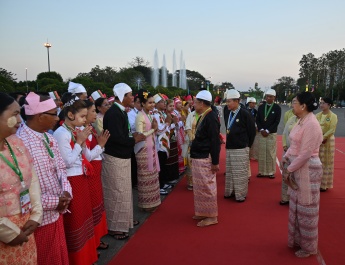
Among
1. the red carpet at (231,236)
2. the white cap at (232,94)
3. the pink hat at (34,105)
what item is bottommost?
the red carpet at (231,236)

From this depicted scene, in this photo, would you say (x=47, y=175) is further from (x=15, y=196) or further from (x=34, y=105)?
(x=34, y=105)

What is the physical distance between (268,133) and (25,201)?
17.8 feet

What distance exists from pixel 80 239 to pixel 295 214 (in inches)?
88.0

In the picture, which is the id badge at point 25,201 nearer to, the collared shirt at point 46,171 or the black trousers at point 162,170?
the collared shirt at point 46,171

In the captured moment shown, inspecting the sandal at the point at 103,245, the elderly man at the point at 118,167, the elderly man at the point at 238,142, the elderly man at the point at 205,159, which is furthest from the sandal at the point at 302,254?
the sandal at the point at 103,245

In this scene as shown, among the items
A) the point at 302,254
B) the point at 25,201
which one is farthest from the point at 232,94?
the point at 25,201

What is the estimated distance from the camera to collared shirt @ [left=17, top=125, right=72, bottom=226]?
2105 millimetres

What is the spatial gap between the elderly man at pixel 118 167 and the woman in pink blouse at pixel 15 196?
5.41ft

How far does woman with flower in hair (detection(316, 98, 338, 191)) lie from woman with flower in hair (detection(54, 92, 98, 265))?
4366 mm

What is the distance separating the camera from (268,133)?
251 inches

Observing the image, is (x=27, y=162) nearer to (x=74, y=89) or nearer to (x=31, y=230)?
(x=31, y=230)

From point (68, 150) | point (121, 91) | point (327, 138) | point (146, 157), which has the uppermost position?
point (121, 91)

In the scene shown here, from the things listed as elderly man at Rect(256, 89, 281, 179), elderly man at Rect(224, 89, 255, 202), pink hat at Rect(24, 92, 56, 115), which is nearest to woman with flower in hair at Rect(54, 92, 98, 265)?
pink hat at Rect(24, 92, 56, 115)

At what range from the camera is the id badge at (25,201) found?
1.81 m
